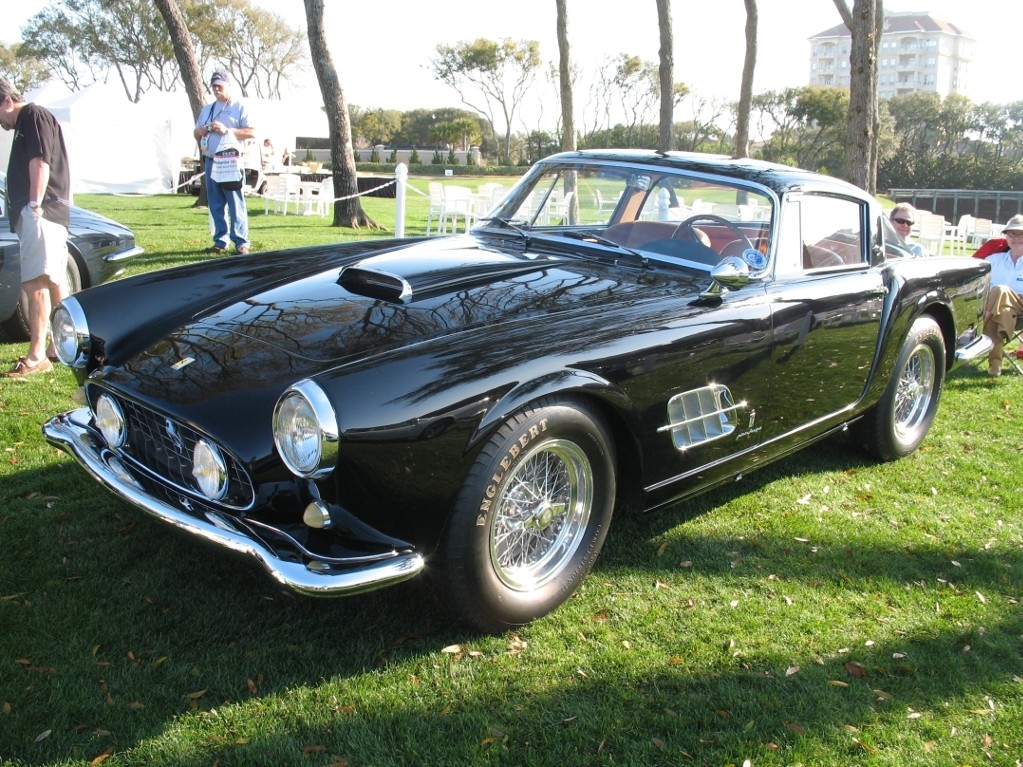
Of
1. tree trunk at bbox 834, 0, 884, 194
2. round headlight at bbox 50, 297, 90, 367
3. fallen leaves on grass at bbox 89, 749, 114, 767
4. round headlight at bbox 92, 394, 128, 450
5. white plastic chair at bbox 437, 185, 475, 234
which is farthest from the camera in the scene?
white plastic chair at bbox 437, 185, 475, 234

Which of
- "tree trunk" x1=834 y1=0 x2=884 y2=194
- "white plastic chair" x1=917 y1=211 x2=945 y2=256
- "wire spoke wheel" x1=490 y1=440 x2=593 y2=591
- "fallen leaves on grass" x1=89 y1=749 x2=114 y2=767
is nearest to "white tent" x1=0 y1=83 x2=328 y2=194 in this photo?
"tree trunk" x1=834 y1=0 x2=884 y2=194

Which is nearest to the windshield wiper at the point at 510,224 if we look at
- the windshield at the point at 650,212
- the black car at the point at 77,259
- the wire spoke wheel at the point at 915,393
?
the windshield at the point at 650,212

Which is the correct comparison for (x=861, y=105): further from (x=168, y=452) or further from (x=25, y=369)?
(x=168, y=452)

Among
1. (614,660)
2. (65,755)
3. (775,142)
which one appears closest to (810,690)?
(614,660)

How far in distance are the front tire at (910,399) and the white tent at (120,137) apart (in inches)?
804

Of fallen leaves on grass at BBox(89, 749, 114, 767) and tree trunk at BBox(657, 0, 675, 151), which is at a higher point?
tree trunk at BBox(657, 0, 675, 151)

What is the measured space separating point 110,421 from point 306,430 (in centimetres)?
106

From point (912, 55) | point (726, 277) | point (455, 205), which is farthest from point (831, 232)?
point (912, 55)

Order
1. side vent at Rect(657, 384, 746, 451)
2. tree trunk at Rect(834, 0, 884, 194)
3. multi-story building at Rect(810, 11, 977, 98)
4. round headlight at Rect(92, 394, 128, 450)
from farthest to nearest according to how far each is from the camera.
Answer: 1. multi-story building at Rect(810, 11, 977, 98)
2. tree trunk at Rect(834, 0, 884, 194)
3. side vent at Rect(657, 384, 746, 451)
4. round headlight at Rect(92, 394, 128, 450)

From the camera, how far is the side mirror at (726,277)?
360 centimetres

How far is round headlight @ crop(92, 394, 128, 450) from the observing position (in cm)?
311

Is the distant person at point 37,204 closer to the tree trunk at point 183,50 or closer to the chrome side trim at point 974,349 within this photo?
A: the chrome side trim at point 974,349

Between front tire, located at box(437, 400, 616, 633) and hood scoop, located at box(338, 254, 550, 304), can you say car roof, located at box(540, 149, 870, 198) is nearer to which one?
hood scoop, located at box(338, 254, 550, 304)

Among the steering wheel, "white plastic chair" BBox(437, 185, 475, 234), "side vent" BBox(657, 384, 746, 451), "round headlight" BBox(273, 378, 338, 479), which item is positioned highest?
"white plastic chair" BBox(437, 185, 475, 234)
